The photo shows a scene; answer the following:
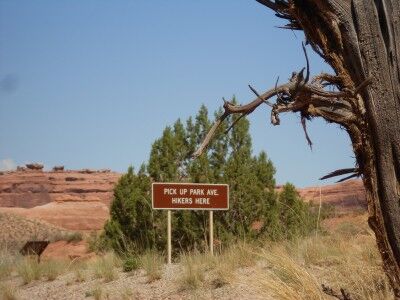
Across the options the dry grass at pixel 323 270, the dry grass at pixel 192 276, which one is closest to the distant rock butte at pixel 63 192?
the dry grass at pixel 192 276

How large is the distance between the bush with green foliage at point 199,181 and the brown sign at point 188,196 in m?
3.22

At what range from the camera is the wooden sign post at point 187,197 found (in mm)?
13562

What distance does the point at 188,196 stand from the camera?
1381 centimetres

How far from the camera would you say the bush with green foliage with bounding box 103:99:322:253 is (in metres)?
17.9

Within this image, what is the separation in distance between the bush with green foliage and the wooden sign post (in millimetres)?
3228

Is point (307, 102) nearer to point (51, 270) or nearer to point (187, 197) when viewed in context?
point (187, 197)

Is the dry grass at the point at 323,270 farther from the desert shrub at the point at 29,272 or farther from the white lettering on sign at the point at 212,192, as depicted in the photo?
the desert shrub at the point at 29,272

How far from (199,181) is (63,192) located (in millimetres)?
69574

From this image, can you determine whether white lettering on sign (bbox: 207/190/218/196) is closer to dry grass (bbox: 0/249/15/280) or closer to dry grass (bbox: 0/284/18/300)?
dry grass (bbox: 0/284/18/300)

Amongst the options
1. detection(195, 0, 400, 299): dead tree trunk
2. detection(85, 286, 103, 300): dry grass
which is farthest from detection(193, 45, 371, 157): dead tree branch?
detection(85, 286, 103, 300): dry grass

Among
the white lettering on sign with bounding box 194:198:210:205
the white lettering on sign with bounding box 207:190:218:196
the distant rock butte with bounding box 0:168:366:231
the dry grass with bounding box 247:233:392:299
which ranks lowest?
the dry grass with bounding box 247:233:392:299

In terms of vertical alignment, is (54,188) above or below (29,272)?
above

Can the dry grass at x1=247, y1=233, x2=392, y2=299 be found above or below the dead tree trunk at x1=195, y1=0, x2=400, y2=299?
below

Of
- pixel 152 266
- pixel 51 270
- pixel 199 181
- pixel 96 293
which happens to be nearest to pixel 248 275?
pixel 152 266
